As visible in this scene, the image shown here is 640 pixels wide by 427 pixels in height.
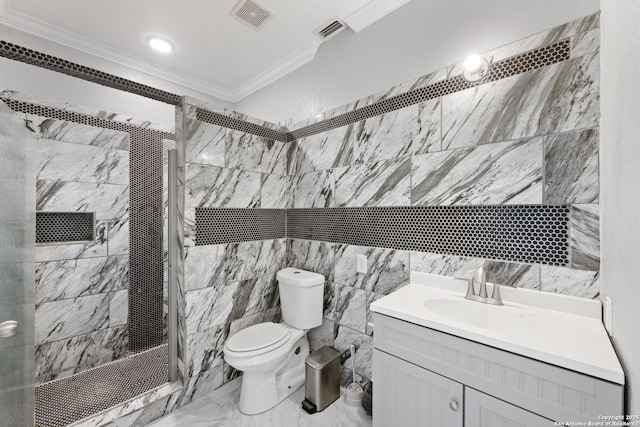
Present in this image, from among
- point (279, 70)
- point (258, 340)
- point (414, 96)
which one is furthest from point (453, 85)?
point (258, 340)

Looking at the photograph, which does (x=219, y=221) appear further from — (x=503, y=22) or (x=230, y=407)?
(x=503, y=22)

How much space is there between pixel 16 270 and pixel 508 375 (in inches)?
85.8

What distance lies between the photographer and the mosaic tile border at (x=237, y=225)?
1.92 meters

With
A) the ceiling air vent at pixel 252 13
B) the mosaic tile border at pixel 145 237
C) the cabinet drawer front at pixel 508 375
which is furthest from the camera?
the mosaic tile border at pixel 145 237

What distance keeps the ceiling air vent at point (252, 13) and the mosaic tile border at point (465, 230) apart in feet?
5.22

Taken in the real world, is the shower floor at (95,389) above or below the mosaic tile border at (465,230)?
below

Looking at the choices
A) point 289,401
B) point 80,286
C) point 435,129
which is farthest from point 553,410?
point 80,286

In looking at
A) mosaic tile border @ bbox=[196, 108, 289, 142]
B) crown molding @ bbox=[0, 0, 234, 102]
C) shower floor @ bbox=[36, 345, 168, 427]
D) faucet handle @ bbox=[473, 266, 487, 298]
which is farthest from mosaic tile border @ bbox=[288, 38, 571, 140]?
shower floor @ bbox=[36, 345, 168, 427]

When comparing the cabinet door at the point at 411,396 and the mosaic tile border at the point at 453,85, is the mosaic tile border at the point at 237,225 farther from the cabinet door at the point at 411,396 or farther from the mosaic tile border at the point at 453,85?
the cabinet door at the point at 411,396

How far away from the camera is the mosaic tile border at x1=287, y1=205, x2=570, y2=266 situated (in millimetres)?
1182

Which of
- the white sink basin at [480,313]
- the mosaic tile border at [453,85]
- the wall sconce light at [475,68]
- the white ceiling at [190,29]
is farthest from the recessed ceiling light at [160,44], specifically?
the white sink basin at [480,313]

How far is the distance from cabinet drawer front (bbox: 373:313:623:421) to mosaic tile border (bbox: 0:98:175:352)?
2.52 m

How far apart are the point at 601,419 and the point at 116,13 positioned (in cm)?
337

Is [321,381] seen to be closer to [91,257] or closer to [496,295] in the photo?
[496,295]
